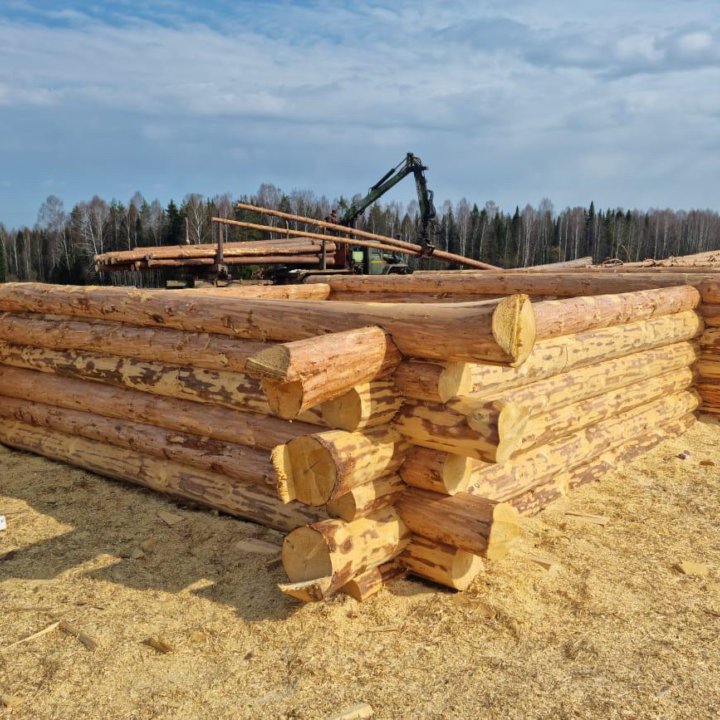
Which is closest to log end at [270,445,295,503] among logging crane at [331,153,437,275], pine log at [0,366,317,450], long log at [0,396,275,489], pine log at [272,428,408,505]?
pine log at [272,428,408,505]

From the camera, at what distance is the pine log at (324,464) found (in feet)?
11.2

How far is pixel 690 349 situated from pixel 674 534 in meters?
3.39

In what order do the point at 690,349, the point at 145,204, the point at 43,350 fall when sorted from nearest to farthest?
1. the point at 43,350
2. the point at 690,349
3. the point at 145,204

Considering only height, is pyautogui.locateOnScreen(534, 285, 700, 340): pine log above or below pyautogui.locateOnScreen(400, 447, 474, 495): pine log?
above

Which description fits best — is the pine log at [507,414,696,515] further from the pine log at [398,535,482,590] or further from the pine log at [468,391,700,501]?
the pine log at [398,535,482,590]

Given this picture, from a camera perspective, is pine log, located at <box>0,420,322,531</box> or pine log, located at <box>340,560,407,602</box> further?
pine log, located at <box>0,420,322,531</box>

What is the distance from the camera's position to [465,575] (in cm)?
379

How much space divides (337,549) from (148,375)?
258 centimetres

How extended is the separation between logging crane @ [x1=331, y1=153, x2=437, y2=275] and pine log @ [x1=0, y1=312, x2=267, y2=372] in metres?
10.9

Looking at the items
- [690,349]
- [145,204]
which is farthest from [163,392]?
[145,204]

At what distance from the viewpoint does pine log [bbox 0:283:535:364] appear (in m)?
3.34

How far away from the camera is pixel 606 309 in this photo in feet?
18.7

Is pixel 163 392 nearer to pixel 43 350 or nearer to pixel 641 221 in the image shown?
pixel 43 350

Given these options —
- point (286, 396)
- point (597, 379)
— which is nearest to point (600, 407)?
point (597, 379)
